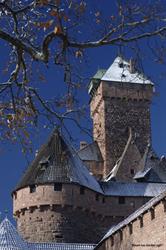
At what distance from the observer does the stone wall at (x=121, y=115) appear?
43.9m

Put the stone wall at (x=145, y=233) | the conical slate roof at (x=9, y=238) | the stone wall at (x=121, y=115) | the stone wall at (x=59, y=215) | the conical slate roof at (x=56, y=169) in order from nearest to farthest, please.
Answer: the stone wall at (x=145, y=233), the conical slate roof at (x=9, y=238), the stone wall at (x=59, y=215), the conical slate roof at (x=56, y=169), the stone wall at (x=121, y=115)

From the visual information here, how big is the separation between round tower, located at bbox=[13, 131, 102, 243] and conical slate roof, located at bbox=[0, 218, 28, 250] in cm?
321

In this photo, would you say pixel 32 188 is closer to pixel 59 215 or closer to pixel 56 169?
pixel 56 169

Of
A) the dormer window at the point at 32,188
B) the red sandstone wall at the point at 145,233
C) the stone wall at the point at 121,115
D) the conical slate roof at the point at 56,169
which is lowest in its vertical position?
the red sandstone wall at the point at 145,233

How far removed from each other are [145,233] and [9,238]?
6.98m

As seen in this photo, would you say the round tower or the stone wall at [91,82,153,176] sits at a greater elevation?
the stone wall at [91,82,153,176]

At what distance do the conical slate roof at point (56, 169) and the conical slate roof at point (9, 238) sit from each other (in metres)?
4.27

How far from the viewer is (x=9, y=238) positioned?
2562 centimetres

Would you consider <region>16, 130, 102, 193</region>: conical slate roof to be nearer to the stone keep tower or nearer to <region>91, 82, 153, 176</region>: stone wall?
<region>91, 82, 153, 176</region>: stone wall

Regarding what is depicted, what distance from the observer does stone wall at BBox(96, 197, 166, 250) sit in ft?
65.4

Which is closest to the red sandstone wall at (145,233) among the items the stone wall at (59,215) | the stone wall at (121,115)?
the stone wall at (59,215)

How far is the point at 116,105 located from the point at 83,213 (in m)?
16.7

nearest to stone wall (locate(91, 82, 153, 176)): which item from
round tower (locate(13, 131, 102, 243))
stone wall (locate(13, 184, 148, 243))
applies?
round tower (locate(13, 131, 102, 243))

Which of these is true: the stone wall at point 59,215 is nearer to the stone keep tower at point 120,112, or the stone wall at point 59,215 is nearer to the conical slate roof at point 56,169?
the conical slate roof at point 56,169
